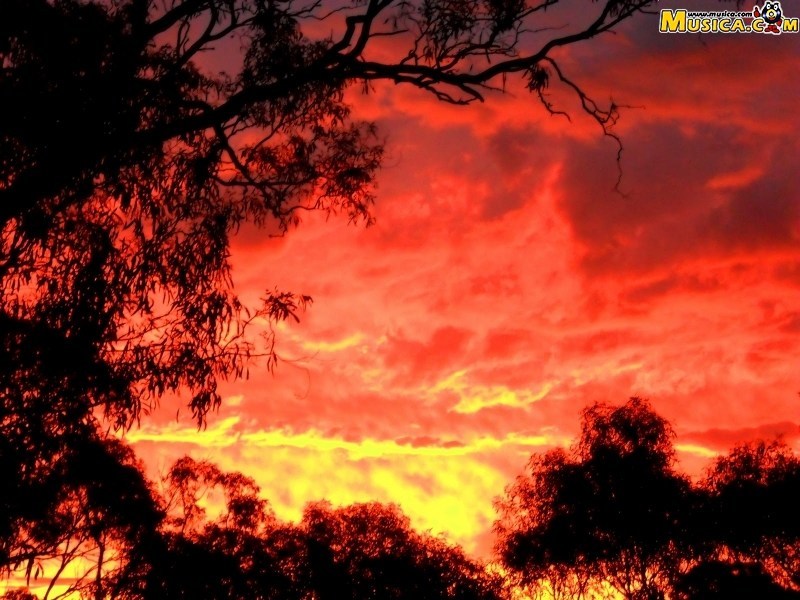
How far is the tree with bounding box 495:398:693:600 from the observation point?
34688 mm

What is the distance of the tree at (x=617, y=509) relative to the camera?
3469 cm

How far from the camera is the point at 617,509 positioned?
3469cm

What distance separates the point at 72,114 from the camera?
34.5 ft

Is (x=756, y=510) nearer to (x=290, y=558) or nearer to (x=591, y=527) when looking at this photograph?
(x=591, y=527)

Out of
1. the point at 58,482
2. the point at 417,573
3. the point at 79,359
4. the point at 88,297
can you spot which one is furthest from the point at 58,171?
the point at 417,573

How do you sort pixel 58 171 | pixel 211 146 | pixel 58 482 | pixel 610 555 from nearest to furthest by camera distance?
pixel 58 171 < pixel 211 146 < pixel 58 482 < pixel 610 555

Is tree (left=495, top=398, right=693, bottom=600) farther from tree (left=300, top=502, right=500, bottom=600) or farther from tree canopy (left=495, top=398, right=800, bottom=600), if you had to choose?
tree (left=300, top=502, right=500, bottom=600)

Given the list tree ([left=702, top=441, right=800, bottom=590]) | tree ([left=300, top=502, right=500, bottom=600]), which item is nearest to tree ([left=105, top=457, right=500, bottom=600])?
tree ([left=300, top=502, right=500, bottom=600])

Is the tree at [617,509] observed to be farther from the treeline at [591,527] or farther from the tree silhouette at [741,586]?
the tree silhouette at [741,586]

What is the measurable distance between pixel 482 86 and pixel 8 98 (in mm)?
5586

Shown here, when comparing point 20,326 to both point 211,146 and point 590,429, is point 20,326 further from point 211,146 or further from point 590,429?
point 590,429

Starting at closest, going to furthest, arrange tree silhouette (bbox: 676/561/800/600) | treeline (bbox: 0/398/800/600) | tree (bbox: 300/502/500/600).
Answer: tree silhouette (bbox: 676/561/800/600) < treeline (bbox: 0/398/800/600) < tree (bbox: 300/502/500/600)

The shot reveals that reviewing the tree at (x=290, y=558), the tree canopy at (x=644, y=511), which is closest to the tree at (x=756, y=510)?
the tree canopy at (x=644, y=511)

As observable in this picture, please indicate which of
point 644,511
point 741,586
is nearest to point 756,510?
point 644,511
